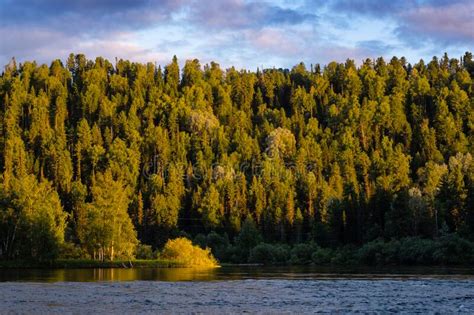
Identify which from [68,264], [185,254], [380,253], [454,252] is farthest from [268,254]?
[68,264]

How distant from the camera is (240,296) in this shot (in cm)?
6012

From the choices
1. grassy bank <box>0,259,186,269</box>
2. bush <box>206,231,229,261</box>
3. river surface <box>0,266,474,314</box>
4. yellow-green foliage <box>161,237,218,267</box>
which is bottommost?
river surface <box>0,266,474,314</box>

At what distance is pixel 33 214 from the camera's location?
4582 inches

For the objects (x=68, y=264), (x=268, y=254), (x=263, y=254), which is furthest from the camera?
(x=268, y=254)

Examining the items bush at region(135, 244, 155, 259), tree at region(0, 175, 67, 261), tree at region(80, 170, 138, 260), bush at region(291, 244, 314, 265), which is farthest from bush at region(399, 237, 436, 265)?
tree at region(0, 175, 67, 261)

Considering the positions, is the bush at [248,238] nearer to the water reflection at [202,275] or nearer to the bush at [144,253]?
the bush at [144,253]

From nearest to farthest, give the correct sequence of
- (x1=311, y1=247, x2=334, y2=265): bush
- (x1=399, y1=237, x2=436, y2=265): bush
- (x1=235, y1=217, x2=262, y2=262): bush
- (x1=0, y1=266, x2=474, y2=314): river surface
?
(x1=0, y1=266, x2=474, y2=314): river surface < (x1=399, y1=237, x2=436, y2=265): bush < (x1=311, y1=247, x2=334, y2=265): bush < (x1=235, y1=217, x2=262, y2=262): bush

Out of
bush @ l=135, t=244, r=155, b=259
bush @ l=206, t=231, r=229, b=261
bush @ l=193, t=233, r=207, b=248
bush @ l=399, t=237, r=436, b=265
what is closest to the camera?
bush @ l=399, t=237, r=436, b=265

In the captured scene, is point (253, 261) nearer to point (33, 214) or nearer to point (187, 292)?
point (33, 214)

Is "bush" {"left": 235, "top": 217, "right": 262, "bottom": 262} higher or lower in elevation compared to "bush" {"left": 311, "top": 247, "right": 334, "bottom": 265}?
higher

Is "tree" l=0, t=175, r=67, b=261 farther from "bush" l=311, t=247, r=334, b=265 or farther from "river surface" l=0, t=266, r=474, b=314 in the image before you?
"bush" l=311, t=247, r=334, b=265

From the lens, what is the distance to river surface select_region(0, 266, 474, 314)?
5084 cm

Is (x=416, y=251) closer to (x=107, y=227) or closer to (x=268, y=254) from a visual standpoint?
(x=268, y=254)

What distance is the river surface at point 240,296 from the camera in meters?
50.8
